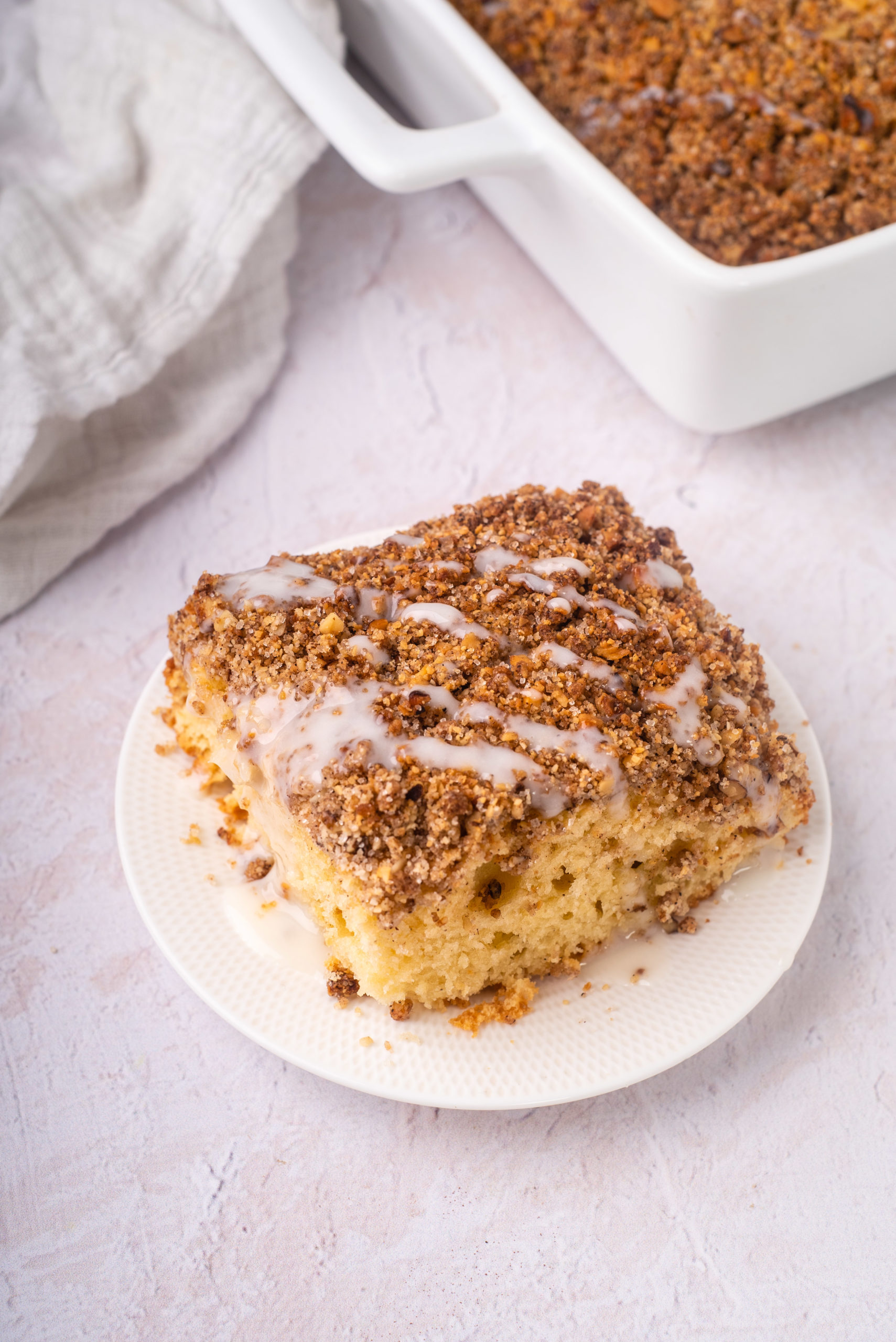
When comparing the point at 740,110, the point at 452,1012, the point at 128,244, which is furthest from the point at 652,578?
the point at 128,244

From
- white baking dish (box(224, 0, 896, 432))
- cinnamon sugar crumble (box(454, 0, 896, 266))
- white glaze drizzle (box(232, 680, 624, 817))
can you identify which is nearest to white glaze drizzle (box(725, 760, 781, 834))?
white glaze drizzle (box(232, 680, 624, 817))

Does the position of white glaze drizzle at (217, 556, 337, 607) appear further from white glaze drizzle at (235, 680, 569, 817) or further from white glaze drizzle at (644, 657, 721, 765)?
white glaze drizzle at (644, 657, 721, 765)

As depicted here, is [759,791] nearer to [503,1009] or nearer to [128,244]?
[503,1009]

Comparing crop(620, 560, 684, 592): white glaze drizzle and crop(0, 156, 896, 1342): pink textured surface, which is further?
crop(620, 560, 684, 592): white glaze drizzle

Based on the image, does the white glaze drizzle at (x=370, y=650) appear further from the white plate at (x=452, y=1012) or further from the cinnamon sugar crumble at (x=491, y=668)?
the white plate at (x=452, y=1012)

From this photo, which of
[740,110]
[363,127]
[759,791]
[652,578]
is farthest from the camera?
[740,110]

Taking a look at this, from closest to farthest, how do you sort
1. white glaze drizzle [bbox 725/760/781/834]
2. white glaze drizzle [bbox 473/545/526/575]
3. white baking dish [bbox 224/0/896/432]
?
1. white glaze drizzle [bbox 725/760/781/834]
2. white glaze drizzle [bbox 473/545/526/575]
3. white baking dish [bbox 224/0/896/432]

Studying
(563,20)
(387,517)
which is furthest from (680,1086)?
(563,20)

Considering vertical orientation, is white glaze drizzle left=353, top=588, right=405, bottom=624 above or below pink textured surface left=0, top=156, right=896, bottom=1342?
above
